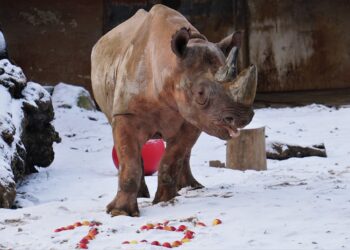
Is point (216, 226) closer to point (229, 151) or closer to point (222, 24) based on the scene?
point (229, 151)

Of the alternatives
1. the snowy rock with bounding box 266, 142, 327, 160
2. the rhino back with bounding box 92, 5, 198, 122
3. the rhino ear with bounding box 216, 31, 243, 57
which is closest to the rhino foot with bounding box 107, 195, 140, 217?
the rhino back with bounding box 92, 5, 198, 122

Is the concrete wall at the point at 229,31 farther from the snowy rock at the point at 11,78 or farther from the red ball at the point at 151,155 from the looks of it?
the red ball at the point at 151,155

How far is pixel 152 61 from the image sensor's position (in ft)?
19.5

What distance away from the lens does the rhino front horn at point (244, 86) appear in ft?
16.7

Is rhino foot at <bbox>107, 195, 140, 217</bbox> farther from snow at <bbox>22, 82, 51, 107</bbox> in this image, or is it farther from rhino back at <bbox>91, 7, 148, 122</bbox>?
snow at <bbox>22, 82, 51, 107</bbox>

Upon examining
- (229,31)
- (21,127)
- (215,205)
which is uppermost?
(229,31)

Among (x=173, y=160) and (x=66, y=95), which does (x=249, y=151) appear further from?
(x=66, y=95)

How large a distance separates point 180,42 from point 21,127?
11.2 feet

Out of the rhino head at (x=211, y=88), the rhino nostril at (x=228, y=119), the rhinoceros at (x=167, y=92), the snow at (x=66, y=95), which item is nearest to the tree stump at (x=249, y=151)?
the rhinoceros at (x=167, y=92)

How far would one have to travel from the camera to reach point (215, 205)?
5.81 meters

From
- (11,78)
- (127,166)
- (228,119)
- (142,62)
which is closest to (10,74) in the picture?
(11,78)

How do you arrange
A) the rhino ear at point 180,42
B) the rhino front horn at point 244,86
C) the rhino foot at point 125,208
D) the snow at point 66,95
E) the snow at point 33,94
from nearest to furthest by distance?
1. the rhino front horn at point 244,86
2. the rhino ear at point 180,42
3. the rhino foot at point 125,208
4. the snow at point 33,94
5. the snow at point 66,95

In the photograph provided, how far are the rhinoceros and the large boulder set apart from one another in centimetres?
128

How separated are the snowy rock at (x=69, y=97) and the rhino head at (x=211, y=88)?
7.65 meters
